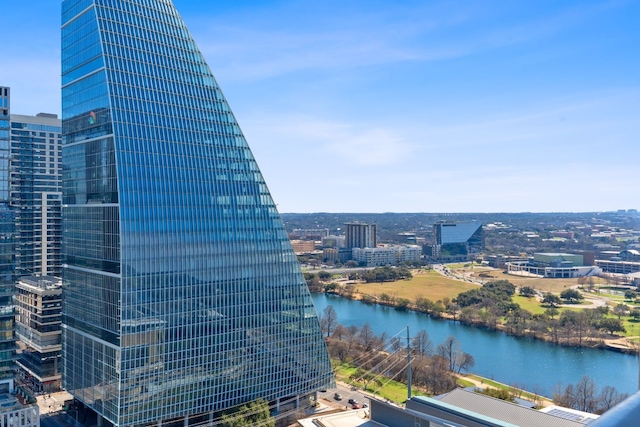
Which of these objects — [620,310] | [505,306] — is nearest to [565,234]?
[620,310]

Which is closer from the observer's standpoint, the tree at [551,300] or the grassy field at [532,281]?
the tree at [551,300]

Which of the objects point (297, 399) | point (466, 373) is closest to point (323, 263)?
point (466, 373)

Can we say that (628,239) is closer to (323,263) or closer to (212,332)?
(323,263)

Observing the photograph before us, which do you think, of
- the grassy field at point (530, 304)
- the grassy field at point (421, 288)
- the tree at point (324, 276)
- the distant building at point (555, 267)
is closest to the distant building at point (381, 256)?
the grassy field at point (421, 288)

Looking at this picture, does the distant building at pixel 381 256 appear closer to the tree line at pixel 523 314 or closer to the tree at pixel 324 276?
the tree at pixel 324 276

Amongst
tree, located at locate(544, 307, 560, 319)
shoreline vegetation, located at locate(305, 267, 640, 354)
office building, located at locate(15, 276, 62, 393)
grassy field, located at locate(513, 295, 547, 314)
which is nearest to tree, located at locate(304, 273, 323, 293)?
shoreline vegetation, located at locate(305, 267, 640, 354)

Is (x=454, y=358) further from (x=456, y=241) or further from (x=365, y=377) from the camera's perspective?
(x=456, y=241)

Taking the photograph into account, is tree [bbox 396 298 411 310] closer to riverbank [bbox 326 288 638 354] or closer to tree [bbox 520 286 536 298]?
riverbank [bbox 326 288 638 354]
